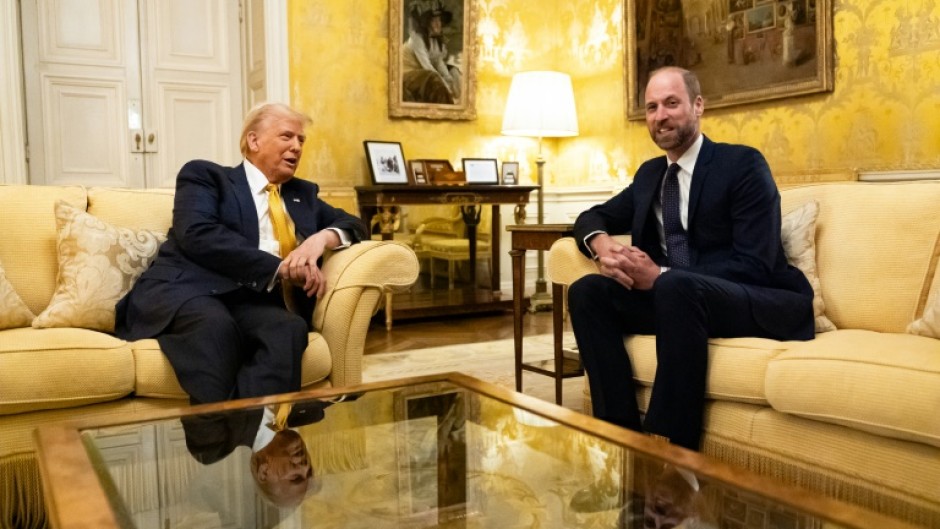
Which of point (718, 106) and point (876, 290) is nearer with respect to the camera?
point (876, 290)

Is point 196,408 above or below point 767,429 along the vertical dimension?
above

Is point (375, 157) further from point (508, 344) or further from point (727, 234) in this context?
point (727, 234)

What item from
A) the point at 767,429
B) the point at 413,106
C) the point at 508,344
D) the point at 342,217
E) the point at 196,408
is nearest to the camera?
the point at 196,408

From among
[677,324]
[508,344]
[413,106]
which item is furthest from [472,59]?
[677,324]

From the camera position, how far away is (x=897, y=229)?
2.39 meters

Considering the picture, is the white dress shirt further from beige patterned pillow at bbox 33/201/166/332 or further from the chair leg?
the chair leg

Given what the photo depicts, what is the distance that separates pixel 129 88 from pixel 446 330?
265cm

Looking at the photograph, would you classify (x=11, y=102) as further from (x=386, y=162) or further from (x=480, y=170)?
(x=480, y=170)

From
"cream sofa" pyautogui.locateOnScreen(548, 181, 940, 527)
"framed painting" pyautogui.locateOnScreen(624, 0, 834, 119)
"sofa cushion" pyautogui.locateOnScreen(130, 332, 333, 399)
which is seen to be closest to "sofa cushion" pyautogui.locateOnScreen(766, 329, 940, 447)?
"cream sofa" pyautogui.locateOnScreen(548, 181, 940, 527)

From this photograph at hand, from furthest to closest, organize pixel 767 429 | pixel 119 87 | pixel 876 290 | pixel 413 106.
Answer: pixel 413 106 < pixel 119 87 < pixel 876 290 < pixel 767 429

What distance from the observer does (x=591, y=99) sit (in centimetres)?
595

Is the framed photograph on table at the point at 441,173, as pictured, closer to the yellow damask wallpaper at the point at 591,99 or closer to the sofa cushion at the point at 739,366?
the yellow damask wallpaper at the point at 591,99

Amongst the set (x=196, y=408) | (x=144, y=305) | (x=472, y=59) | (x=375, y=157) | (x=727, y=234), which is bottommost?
(x=196, y=408)

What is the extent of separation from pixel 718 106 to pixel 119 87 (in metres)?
3.85
